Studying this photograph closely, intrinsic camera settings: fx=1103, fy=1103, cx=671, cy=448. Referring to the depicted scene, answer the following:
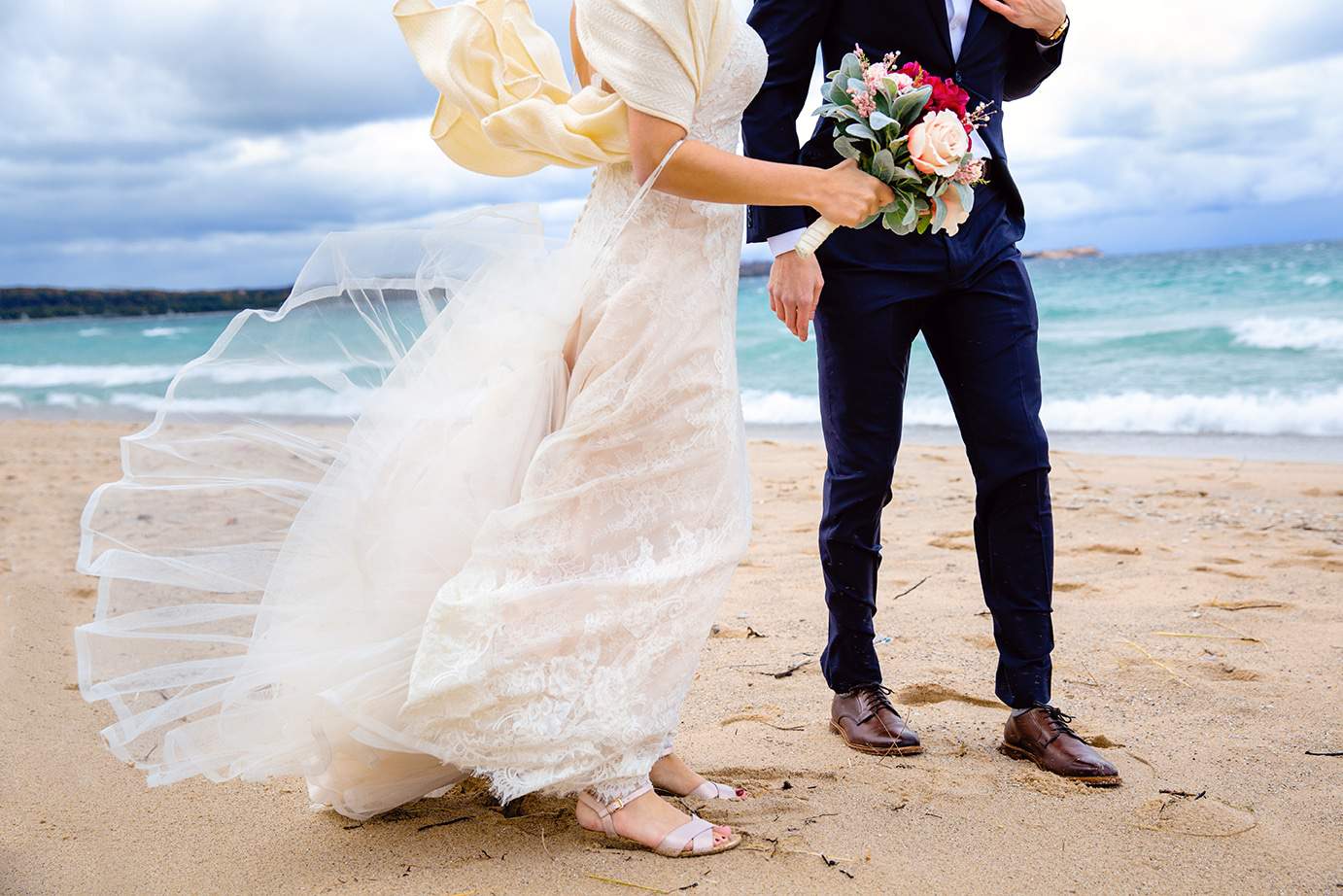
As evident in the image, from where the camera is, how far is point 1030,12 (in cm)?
272

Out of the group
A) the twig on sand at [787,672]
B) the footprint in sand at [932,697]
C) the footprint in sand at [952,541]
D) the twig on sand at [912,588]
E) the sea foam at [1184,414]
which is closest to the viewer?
the footprint in sand at [932,697]

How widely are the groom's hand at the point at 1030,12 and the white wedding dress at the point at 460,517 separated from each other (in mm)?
802

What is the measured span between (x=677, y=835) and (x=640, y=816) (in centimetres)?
8

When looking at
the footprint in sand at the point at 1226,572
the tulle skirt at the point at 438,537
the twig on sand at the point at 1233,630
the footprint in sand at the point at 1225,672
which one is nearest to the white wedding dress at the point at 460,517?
the tulle skirt at the point at 438,537

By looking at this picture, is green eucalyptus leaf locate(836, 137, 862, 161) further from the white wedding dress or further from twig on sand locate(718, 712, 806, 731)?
twig on sand locate(718, 712, 806, 731)

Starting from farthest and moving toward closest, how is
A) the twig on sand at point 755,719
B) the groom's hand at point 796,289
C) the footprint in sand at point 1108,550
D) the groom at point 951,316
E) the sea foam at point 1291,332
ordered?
the sea foam at point 1291,332
the footprint in sand at point 1108,550
the twig on sand at point 755,719
the groom at point 951,316
the groom's hand at point 796,289

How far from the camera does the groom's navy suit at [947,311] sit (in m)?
2.71

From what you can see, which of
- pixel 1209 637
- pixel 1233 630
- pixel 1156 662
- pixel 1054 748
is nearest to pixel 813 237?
pixel 1054 748

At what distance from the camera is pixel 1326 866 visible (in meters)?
2.22

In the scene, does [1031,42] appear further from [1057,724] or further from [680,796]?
[680,796]

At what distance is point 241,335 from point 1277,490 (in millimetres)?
5993

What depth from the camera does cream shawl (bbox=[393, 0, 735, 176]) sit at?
2088mm

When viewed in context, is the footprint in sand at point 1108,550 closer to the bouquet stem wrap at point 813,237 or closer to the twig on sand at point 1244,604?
the twig on sand at point 1244,604

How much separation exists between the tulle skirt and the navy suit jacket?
21.9 inches
